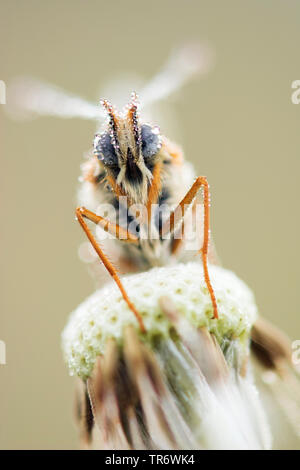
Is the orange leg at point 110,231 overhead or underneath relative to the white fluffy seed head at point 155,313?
overhead

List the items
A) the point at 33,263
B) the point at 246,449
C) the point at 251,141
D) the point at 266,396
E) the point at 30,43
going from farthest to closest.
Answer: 1. the point at 30,43
2. the point at 251,141
3. the point at 33,263
4. the point at 266,396
5. the point at 246,449

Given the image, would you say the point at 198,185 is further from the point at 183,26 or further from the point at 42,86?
the point at 183,26

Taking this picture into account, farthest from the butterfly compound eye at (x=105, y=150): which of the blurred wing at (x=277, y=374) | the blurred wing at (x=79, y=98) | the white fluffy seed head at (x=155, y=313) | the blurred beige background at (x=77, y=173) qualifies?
the blurred beige background at (x=77, y=173)

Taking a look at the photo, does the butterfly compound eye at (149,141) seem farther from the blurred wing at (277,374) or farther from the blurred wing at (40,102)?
the blurred wing at (277,374)

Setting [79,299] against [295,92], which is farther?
[295,92]

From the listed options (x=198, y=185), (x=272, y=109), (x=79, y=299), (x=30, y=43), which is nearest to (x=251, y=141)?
(x=272, y=109)

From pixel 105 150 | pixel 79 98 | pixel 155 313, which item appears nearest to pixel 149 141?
pixel 105 150

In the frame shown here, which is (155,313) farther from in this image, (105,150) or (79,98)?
(79,98)

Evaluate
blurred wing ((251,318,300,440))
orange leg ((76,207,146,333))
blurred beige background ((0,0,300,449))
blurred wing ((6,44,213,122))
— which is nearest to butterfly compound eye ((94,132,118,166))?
blurred wing ((6,44,213,122))
